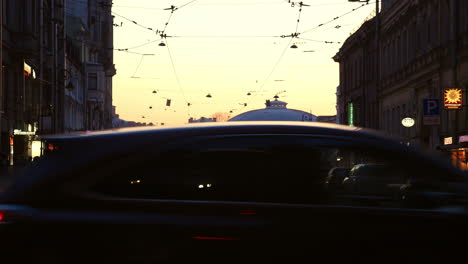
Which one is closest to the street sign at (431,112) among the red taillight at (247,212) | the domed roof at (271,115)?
the red taillight at (247,212)

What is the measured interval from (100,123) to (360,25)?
170ft

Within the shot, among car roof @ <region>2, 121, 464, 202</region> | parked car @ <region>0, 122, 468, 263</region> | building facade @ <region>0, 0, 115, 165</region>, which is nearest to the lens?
parked car @ <region>0, 122, 468, 263</region>

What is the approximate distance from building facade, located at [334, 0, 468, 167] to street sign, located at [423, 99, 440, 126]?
38 millimetres

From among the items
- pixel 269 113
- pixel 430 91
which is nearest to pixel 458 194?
pixel 430 91

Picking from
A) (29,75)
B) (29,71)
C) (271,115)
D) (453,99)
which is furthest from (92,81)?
(453,99)

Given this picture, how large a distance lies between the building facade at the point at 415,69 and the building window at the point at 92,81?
31.6 m

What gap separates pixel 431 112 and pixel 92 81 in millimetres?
63396

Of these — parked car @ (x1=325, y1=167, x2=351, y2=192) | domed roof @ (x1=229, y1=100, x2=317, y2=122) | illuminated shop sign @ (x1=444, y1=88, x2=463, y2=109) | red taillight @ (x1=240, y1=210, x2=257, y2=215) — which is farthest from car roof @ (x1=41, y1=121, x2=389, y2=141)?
domed roof @ (x1=229, y1=100, x2=317, y2=122)

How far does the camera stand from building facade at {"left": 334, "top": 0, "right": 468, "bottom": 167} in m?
34.6

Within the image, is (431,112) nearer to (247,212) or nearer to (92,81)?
(247,212)

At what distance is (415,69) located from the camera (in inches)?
1731

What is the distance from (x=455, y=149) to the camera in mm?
32719

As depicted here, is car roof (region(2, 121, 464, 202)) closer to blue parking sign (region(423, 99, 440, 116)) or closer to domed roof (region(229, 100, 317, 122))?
blue parking sign (region(423, 99, 440, 116))

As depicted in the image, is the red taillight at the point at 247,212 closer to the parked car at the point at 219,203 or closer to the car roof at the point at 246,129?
the parked car at the point at 219,203
